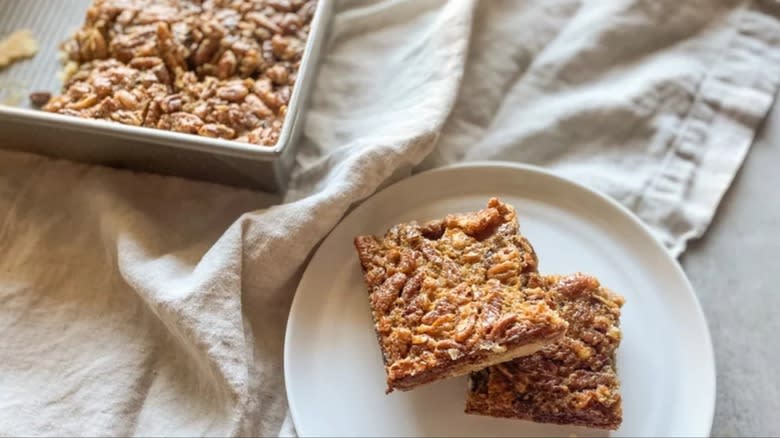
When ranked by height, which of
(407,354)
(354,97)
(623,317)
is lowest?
(623,317)

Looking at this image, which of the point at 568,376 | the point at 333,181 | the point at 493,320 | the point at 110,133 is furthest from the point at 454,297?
the point at 110,133

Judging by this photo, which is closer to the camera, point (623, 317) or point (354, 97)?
point (623, 317)

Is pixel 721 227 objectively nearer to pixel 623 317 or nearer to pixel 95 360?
pixel 623 317

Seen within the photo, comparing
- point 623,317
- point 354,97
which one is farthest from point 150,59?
point 623,317

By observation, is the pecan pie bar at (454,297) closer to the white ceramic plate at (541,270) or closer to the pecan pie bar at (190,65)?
the white ceramic plate at (541,270)

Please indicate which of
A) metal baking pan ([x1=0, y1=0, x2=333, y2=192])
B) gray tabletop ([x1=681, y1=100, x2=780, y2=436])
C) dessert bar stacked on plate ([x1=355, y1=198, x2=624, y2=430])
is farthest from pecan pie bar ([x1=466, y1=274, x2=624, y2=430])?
metal baking pan ([x1=0, y1=0, x2=333, y2=192])

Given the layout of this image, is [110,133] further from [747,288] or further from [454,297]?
[747,288]
